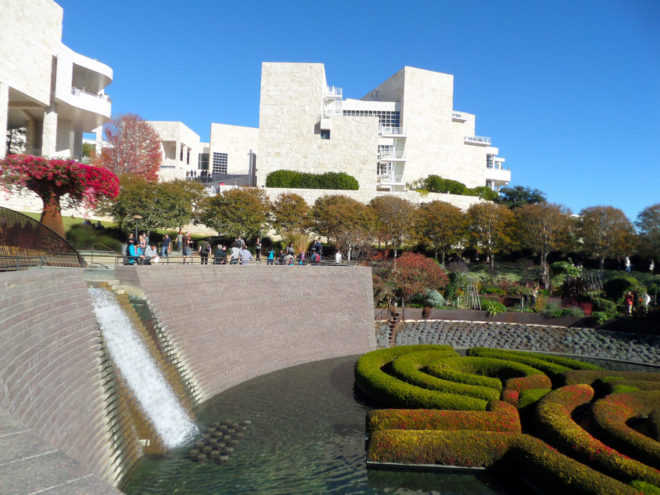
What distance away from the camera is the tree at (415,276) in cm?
2759

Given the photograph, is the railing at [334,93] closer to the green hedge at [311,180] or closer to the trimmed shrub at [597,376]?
the green hedge at [311,180]

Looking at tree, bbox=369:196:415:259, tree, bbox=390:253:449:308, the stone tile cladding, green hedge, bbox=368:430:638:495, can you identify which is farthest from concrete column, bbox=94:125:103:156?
green hedge, bbox=368:430:638:495

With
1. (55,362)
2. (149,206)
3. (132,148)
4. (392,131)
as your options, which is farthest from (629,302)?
(132,148)

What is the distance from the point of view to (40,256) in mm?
11000

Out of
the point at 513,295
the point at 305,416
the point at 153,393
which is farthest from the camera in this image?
the point at 513,295

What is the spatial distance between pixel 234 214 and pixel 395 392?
22570 millimetres

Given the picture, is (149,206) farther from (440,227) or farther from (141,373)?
(440,227)

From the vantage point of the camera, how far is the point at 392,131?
174 feet

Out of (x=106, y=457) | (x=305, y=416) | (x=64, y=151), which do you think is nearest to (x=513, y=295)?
(x=305, y=416)

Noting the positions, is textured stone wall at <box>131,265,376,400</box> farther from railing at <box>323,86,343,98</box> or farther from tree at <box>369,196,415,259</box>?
railing at <box>323,86,343,98</box>

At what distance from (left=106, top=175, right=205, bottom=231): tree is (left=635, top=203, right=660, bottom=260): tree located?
3255 centimetres

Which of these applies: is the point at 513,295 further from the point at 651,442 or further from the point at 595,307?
the point at 651,442

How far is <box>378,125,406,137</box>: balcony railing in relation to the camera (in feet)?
172

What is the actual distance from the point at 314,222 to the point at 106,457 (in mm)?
27859
